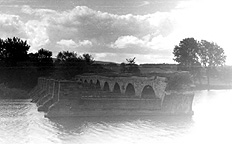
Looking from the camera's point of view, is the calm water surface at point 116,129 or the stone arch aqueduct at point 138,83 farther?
the stone arch aqueduct at point 138,83

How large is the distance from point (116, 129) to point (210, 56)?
4551 centimetres

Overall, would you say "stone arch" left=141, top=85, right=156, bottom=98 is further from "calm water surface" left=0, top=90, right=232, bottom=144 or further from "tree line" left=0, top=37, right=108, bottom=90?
"tree line" left=0, top=37, right=108, bottom=90

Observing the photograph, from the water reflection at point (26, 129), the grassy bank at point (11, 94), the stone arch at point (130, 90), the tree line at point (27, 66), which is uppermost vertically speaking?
the tree line at point (27, 66)

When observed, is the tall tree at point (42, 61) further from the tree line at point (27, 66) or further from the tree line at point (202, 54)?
the tree line at point (202, 54)

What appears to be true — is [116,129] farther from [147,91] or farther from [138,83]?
[147,91]

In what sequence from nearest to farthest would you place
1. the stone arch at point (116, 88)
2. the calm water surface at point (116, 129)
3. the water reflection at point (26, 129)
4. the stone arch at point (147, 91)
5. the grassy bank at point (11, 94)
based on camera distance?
the calm water surface at point (116, 129) < the water reflection at point (26, 129) < the stone arch at point (147, 91) < the stone arch at point (116, 88) < the grassy bank at point (11, 94)

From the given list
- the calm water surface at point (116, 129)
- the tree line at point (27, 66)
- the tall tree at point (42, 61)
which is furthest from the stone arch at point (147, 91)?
the tall tree at point (42, 61)

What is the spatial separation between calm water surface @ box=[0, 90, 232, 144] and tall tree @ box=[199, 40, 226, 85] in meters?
35.3

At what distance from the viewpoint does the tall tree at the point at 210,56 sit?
64562 millimetres

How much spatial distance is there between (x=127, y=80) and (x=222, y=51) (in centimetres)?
3569

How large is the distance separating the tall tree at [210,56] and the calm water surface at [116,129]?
35.3 metres

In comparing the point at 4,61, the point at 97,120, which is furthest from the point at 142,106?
the point at 4,61

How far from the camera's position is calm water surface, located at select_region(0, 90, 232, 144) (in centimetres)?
1971

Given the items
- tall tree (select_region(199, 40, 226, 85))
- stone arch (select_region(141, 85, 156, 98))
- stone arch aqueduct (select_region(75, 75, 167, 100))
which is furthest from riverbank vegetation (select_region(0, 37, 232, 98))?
stone arch (select_region(141, 85, 156, 98))
